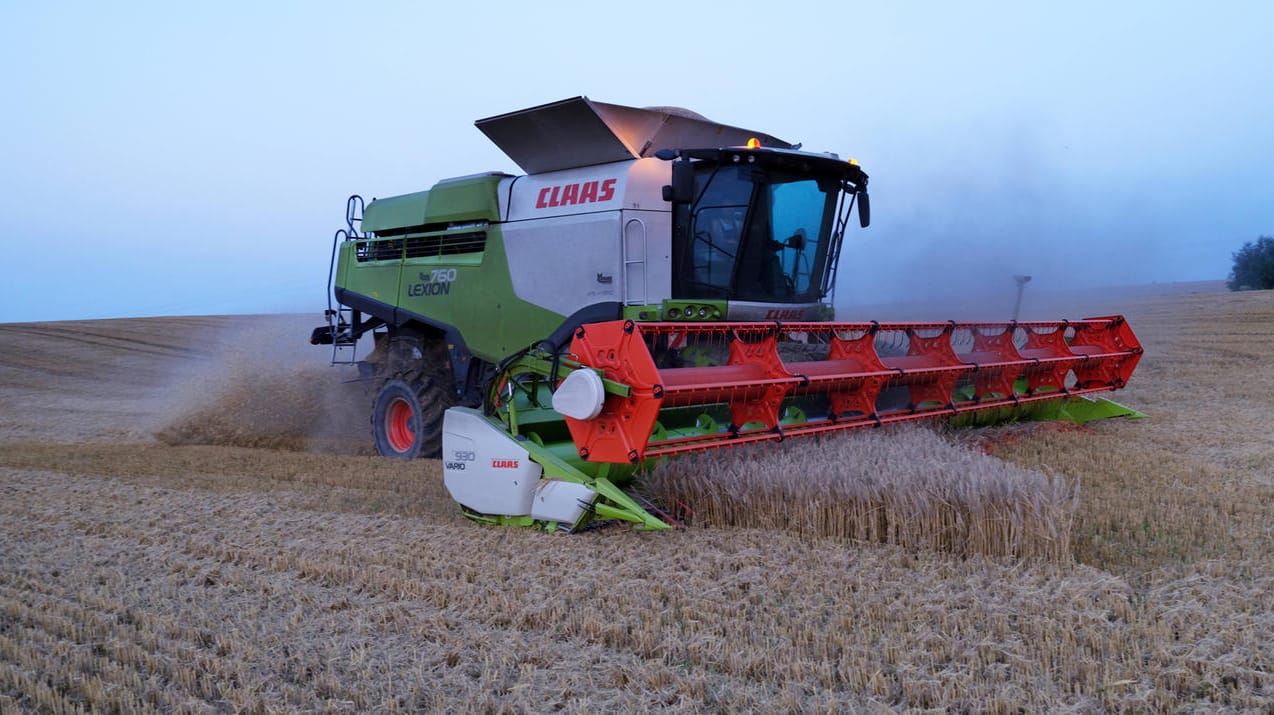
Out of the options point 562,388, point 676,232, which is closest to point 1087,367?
point 676,232

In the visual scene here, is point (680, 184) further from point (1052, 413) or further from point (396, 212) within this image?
point (1052, 413)

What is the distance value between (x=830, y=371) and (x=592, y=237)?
1.76 meters

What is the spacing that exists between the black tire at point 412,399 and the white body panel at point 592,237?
1.16m

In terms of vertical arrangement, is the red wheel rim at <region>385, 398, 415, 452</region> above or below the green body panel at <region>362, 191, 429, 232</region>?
below

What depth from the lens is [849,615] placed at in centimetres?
271

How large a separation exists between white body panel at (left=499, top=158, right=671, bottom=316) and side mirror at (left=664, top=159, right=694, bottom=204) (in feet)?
1.45

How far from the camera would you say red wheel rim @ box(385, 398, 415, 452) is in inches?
273

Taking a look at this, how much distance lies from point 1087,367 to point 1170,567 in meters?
3.60

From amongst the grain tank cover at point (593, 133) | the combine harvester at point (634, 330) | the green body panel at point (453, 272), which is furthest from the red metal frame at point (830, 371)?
the green body panel at point (453, 272)

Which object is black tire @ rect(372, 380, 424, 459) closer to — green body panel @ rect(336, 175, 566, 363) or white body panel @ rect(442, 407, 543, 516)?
green body panel @ rect(336, 175, 566, 363)

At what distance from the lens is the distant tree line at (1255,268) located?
961 inches

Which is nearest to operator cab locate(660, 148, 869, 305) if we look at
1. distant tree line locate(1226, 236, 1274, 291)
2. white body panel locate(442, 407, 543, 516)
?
white body panel locate(442, 407, 543, 516)

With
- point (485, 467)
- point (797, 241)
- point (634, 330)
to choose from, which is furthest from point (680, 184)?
point (485, 467)

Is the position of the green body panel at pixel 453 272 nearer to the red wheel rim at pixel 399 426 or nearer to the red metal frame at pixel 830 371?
the red wheel rim at pixel 399 426
